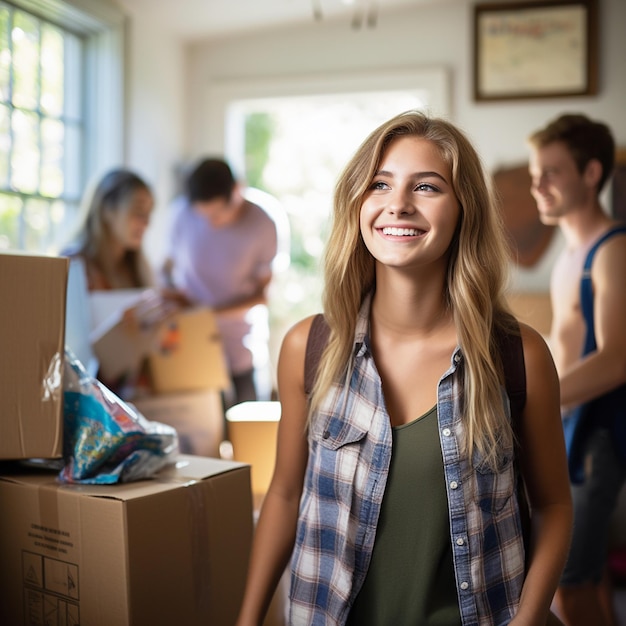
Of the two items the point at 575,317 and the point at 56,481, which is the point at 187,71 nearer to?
the point at 575,317

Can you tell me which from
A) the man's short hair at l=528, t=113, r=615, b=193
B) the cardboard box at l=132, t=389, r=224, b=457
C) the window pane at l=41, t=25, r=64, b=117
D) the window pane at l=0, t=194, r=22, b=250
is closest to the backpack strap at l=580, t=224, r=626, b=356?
the man's short hair at l=528, t=113, r=615, b=193

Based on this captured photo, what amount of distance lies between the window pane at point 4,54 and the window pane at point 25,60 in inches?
1.6

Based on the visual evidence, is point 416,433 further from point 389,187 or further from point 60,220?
point 60,220

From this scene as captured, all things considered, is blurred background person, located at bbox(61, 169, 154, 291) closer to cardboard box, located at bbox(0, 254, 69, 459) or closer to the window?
the window

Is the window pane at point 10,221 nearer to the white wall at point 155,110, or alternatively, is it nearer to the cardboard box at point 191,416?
the white wall at point 155,110

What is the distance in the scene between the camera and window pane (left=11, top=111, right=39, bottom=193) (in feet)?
10.3

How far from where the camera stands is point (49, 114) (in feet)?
11.1

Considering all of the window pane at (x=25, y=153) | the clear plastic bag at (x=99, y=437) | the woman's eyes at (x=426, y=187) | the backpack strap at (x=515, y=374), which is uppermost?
the window pane at (x=25, y=153)

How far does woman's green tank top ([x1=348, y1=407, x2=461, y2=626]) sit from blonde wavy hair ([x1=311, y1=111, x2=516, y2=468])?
0.09 metres

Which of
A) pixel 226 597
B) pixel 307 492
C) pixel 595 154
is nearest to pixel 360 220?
pixel 307 492

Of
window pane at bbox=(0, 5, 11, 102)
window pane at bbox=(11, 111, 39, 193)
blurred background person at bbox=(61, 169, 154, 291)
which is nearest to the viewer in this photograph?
blurred background person at bbox=(61, 169, 154, 291)

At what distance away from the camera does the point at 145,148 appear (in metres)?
4.00

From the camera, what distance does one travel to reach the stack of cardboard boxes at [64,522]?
1333 mm

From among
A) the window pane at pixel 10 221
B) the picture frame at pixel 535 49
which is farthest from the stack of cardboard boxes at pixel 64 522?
the picture frame at pixel 535 49
